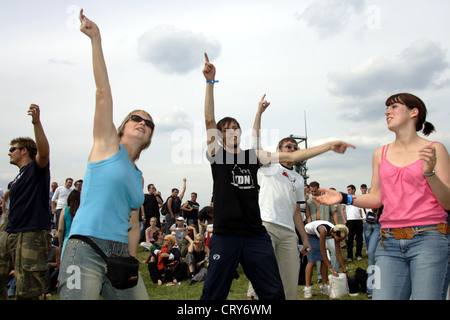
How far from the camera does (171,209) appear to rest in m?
16.9

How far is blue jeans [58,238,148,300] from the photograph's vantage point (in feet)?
8.48

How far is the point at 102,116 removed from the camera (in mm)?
2826

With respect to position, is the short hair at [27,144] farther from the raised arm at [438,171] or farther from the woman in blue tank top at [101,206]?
the raised arm at [438,171]

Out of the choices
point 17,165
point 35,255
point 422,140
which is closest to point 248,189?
point 422,140

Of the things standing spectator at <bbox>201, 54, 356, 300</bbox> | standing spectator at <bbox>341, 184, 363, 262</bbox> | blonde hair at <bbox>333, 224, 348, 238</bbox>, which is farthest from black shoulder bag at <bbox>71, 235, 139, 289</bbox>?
standing spectator at <bbox>341, 184, 363, 262</bbox>

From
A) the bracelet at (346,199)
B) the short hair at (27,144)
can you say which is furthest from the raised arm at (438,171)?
the short hair at (27,144)

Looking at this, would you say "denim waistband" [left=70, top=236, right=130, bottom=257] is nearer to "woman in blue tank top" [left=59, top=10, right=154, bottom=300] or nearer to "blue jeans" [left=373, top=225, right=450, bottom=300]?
"woman in blue tank top" [left=59, top=10, right=154, bottom=300]

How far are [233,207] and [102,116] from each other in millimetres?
1851

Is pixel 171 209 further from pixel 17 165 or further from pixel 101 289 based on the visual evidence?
pixel 101 289

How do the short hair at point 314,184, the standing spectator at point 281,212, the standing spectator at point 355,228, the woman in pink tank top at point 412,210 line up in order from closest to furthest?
1. the woman in pink tank top at point 412,210
2. the standing spectator at point 281,212
3. the short hair at point 314,184
4. the standing spectator at point 355,228

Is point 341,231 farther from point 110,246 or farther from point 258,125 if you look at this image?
point 110,246

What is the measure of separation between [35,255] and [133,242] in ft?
8.02

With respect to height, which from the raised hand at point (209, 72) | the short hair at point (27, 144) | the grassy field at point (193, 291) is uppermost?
the raised hand at point (209, 72)

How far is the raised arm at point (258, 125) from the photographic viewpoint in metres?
4.84
